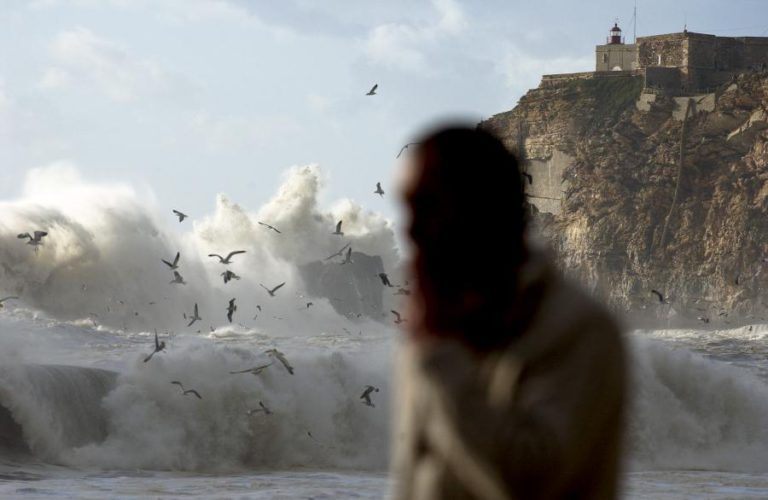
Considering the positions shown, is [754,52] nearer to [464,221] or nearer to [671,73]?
[671,73]

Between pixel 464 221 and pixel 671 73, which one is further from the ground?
pixel 671 73

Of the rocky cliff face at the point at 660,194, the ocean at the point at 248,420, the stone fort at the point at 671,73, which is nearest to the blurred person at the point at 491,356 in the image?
the ocean at the point at 248,420

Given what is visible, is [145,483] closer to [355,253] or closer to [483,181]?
[483,181]

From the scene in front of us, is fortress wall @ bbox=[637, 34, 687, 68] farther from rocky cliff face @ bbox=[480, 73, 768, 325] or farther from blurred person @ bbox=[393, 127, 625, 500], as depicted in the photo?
blurred person @ bbox=[393, 127, 625, 500]

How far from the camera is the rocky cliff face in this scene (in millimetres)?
67438

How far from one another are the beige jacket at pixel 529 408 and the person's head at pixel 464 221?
41mm

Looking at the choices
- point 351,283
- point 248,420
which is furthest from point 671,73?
point 248,420

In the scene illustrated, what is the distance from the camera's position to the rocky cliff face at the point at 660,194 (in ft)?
221

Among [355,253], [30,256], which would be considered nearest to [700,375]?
[30,256]

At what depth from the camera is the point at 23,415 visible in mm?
18703

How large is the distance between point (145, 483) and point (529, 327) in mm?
14256

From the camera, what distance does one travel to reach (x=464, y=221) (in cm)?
161

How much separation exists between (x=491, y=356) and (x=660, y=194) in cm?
7386

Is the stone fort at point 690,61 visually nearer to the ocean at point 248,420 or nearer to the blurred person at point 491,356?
the ocean at point 248,420
